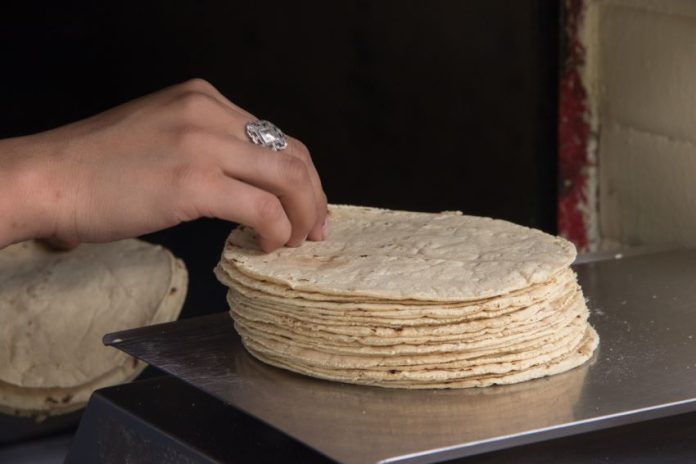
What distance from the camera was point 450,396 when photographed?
132 centimetres

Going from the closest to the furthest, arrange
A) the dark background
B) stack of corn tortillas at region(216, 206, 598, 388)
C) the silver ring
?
stack of corn tortillas at region(216, 206, 598, 388)
the silver ring
the dark background

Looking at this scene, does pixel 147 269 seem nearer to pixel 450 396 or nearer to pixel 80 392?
pixel 80 392

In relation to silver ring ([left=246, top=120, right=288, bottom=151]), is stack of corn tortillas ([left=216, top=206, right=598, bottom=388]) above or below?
below

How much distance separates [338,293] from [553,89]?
1.05m

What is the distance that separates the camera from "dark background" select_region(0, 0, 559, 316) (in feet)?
6.79

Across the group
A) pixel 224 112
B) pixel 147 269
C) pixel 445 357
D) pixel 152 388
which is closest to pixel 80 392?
pixel 147 269

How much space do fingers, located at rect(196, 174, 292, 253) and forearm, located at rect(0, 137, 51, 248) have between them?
0.18 m

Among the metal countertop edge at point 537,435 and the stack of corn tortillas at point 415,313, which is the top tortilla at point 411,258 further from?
the metal countertop edge at point 537,435

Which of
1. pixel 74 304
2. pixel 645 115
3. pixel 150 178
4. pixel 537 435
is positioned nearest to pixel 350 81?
pixel 645 115

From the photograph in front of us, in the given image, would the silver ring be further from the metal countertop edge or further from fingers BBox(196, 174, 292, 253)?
the metal countertop edge

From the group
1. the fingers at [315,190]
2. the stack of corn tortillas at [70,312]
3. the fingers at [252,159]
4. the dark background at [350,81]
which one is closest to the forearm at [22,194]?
the fingers at [252,159]

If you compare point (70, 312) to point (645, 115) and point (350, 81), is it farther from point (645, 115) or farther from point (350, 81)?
point (645, 115)

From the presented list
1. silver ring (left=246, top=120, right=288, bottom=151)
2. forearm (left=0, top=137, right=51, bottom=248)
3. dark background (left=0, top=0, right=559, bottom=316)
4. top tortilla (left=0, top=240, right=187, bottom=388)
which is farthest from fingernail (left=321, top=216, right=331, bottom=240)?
dark background (left=0, top=0, right=559, bottom=316)

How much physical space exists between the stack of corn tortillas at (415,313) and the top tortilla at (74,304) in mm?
496
